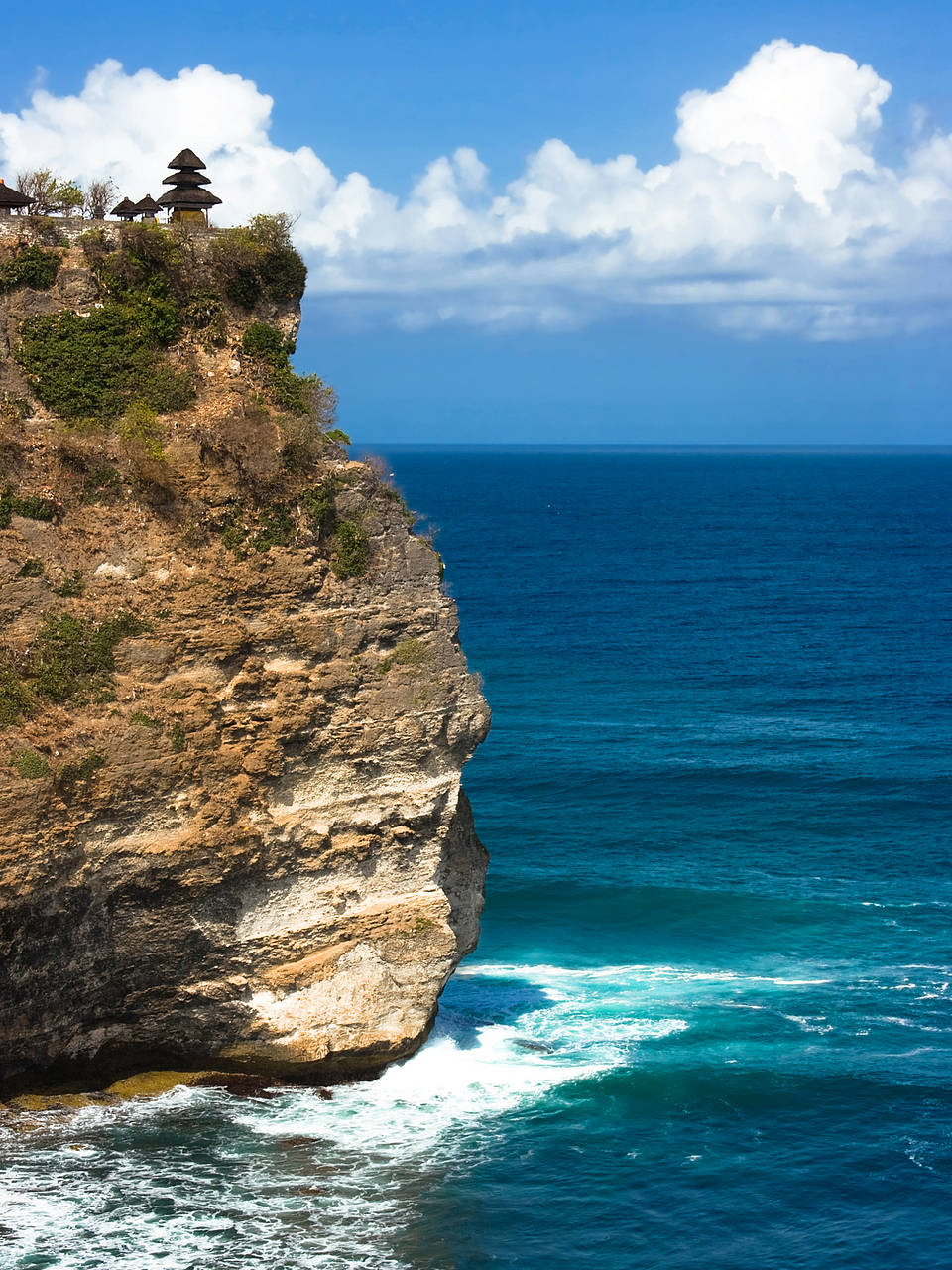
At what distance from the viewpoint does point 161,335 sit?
30.9 meters

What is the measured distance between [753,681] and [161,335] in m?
52.1

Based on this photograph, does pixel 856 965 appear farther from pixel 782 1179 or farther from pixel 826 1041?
pixel 782 1179

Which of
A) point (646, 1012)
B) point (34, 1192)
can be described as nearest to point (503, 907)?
point (646, 1012)

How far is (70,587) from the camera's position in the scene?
28750 millimetres

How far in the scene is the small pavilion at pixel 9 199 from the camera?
100 feet

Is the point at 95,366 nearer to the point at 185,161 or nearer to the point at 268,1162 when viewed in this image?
the point at 185,161

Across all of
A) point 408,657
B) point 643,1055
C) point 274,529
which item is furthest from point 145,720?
point 643,1055

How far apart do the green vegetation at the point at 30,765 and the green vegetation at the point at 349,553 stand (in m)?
7.39

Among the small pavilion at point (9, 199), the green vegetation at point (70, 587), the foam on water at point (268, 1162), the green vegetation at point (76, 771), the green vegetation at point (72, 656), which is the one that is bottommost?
the foam on water at point (268, 1162)

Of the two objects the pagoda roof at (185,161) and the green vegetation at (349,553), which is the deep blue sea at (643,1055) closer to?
the green vegetation at (349,553)

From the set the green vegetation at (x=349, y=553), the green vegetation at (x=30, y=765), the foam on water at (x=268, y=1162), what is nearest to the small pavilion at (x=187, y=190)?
the green vegetation at (x=349, y=553)

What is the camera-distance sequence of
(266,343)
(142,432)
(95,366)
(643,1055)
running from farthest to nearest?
(643,1055)
(266,343)
(95,366)
(142,432)

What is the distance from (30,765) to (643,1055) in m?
17.2

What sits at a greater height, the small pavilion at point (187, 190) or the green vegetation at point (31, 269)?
the small pavilion at point (187, 190)
